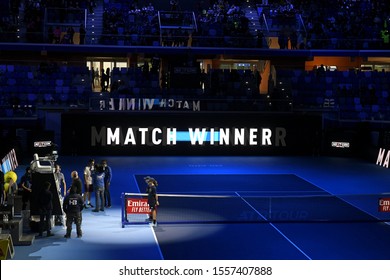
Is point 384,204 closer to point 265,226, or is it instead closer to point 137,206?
point 265,226

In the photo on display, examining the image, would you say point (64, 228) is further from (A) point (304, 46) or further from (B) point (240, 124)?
(A) point (304, 46)

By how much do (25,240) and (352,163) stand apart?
19.9m

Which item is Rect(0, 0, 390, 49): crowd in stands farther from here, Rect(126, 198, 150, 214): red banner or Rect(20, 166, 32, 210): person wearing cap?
Rect(126, 198, 150, 214): red banner

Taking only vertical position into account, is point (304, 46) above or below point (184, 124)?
above

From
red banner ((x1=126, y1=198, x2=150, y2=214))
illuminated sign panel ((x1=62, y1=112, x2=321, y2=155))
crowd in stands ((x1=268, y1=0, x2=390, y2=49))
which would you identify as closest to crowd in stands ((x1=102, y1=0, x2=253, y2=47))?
crowd in stands ((x1=268, y1=0, x2=390, y2=49))

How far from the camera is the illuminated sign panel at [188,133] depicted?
36031 mm

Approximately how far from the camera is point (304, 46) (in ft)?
147

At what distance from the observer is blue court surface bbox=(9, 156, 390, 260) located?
60.8 ft

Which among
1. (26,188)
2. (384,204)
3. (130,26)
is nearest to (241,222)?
(384,204)

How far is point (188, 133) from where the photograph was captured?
36.8m

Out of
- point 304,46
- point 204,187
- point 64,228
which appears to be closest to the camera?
point 64,228

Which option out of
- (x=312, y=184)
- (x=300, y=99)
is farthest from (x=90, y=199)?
(x=300, y=99)

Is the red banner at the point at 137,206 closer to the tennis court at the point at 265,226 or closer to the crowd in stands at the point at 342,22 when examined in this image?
the tennis court at the point at 265,226

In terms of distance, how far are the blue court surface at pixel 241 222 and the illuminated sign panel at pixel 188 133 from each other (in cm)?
382
